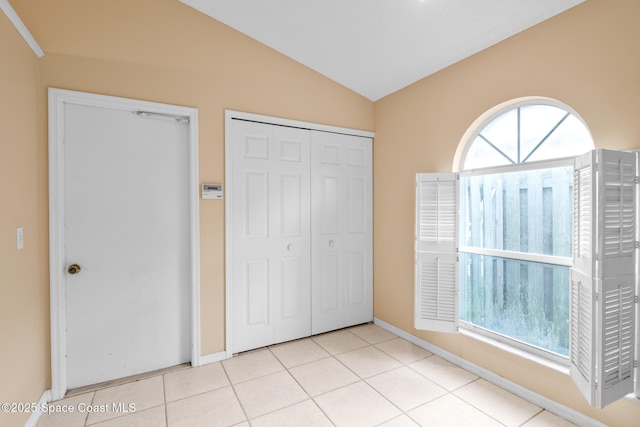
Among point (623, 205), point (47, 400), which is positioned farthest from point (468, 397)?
point (47, 400)

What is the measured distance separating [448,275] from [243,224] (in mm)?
1942

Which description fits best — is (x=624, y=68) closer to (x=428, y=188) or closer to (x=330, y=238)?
(x=428, y=188)

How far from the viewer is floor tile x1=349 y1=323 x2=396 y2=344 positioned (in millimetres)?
3178

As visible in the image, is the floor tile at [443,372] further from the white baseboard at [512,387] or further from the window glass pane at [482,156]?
the window glass pane at [482,156]

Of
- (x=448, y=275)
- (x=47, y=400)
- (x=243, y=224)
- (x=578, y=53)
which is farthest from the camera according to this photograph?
(x=243, y=224)

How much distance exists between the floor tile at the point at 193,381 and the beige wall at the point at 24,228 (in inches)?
31.9

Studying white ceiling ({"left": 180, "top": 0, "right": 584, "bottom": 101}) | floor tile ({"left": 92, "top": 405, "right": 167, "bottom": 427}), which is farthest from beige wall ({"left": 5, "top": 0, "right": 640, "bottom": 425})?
floor tile ({"left": 92, "top": 405, "right": 167, "bottom": 427})

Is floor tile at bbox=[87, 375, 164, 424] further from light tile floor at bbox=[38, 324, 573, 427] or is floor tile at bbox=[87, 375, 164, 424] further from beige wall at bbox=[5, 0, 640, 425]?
beige wall at bbox=[5, 0, 640, 425]

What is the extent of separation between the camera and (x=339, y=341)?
123 inches

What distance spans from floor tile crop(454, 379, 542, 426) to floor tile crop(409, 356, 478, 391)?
0.21 feet

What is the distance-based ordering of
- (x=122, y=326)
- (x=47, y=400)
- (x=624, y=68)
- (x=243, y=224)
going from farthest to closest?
(x=243, y=224), (x=122, y=326), (x=47, y=400), (x=624, y=68)

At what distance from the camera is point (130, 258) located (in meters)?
2.45

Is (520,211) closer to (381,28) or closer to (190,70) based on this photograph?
(381,28)

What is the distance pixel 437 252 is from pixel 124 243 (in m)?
2.67
